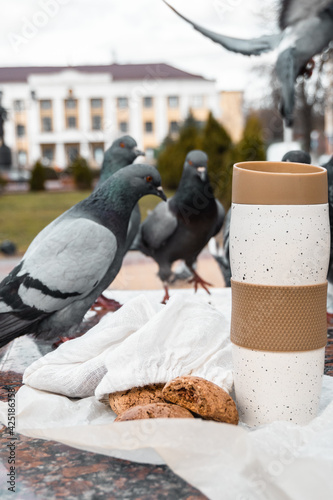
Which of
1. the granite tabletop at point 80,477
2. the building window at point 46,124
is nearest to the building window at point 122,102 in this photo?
the building window at point 46,124

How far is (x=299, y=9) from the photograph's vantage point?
453 cm

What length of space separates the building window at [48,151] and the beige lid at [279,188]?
2193 inches

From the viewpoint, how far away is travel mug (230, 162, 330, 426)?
1745 mm

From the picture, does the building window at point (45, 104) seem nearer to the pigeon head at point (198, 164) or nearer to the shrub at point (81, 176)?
the shrub at point (81, 176)

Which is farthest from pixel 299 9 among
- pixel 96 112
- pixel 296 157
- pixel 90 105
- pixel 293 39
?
pixel 96 112

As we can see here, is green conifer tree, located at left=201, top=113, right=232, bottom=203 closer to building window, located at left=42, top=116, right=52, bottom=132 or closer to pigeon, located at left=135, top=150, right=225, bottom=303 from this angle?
pigeon, located at left=135, top=150, right=225, bottom=303

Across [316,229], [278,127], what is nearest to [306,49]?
[316,229]

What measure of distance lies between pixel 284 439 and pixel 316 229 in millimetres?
604

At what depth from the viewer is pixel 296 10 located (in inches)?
179

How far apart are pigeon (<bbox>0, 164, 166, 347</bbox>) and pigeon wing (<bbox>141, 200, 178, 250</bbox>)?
1.12 metres

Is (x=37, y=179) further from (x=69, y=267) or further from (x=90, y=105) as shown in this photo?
(x=69, y=267)

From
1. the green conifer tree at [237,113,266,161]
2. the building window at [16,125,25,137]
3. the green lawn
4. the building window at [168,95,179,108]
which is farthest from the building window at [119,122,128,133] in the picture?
the green conifer tree at [237,113,266,161]

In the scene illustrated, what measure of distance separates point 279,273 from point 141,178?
1.55 metres

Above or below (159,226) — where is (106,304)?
below
